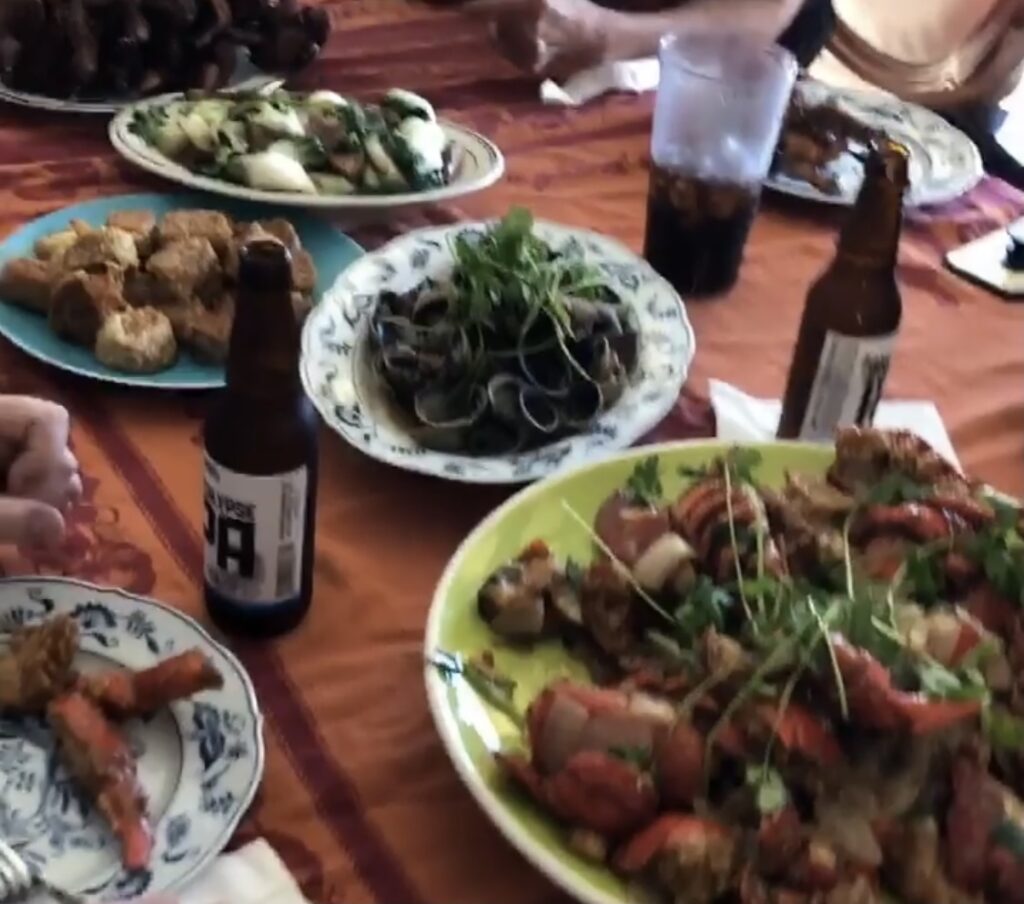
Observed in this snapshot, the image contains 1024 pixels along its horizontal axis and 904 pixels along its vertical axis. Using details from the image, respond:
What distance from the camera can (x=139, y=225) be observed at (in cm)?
120

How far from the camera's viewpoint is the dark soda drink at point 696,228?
1.26 m

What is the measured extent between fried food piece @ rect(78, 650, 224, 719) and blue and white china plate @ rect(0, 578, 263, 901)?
1 centimetres

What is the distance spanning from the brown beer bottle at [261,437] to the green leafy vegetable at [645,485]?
21 centimetres

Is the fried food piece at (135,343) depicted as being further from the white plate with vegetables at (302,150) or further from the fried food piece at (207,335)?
the white plate with vegetables at (302,150)

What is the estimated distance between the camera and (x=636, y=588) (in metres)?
0.82

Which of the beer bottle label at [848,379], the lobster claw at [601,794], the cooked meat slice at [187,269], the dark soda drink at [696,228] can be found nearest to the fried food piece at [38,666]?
the lobster claw at [601,794]

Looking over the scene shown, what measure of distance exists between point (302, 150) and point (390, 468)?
17.3 inches

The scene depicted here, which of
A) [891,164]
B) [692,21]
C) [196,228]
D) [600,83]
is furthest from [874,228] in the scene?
[692,21]

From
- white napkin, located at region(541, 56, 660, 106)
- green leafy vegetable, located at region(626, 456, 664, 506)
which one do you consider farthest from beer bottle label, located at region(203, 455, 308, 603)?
white napkin, located at region(541, 56, 660, 106)

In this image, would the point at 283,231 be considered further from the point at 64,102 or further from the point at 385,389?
the point at 64,102

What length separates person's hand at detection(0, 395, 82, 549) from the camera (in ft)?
2.91

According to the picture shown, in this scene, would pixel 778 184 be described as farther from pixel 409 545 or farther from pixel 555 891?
pixel 555 891

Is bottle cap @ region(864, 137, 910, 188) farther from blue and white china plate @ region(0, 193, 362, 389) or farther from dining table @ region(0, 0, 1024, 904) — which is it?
blue and white china plate @ region(0, 193, 362, 389)

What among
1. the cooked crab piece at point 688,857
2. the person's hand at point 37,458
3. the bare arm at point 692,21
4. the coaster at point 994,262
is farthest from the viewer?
the bare arm at point 692,21
